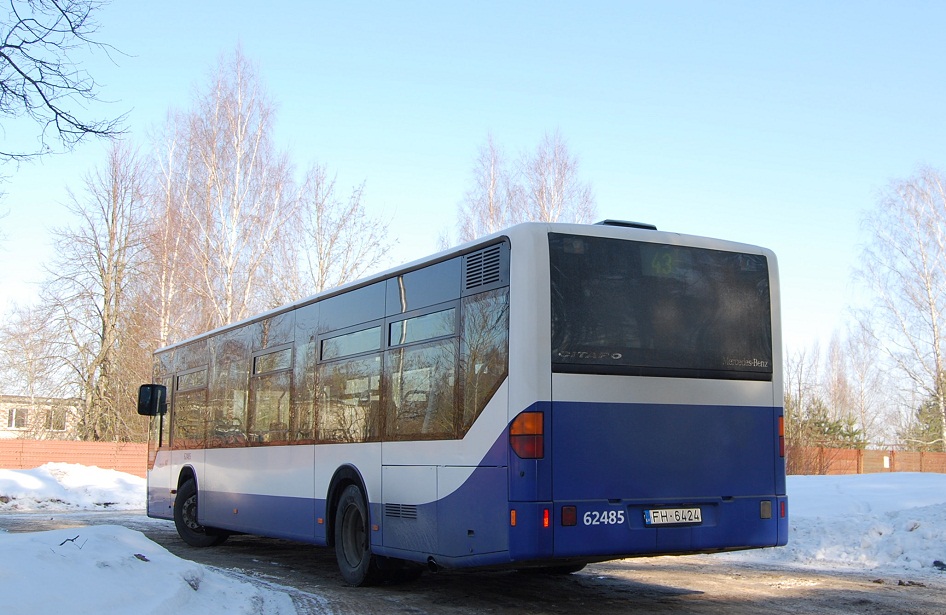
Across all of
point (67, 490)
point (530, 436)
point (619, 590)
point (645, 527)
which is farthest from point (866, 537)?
point (67, 490)

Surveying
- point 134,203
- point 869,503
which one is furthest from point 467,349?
point 134,203

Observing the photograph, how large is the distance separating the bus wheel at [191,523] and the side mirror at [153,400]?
1350 mm

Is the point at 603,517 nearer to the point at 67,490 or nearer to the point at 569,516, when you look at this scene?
the point at 569,516

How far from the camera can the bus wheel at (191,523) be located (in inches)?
567

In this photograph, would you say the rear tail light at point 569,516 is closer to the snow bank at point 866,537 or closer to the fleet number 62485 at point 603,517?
the fleet number 62485 at point 603,517

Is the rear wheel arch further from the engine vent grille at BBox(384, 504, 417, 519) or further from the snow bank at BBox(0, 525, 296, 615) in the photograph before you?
the snow bank at BBox(0, 525, 296, 615)

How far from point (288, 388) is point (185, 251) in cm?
2584

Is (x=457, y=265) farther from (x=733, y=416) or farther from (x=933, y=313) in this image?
(x=933, y=313)

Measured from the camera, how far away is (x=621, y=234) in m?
7.88

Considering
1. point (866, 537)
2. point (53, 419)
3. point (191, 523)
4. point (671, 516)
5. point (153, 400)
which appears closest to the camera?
point (671, 516)

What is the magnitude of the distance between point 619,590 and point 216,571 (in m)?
4.29

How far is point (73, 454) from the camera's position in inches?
1236

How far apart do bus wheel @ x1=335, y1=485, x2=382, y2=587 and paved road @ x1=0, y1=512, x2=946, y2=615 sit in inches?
6.1

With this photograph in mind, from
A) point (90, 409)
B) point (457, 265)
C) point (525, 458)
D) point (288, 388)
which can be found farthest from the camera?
point (90, 409)
